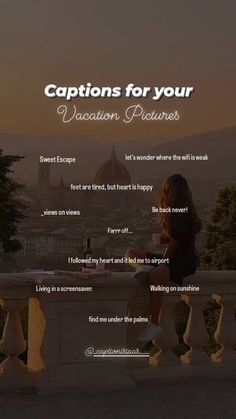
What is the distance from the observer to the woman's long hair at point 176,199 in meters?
5.79

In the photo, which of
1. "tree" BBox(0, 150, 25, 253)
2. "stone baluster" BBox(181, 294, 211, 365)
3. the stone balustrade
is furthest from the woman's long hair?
"tree" BBox(0, 150, 25, 253)

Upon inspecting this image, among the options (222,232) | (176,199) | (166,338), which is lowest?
(166,338)

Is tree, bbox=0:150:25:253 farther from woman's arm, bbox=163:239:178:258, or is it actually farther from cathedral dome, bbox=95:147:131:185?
woman's arm, bbox=163:239:178:258

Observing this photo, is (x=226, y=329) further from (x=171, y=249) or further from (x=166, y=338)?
(x=171, y=249)

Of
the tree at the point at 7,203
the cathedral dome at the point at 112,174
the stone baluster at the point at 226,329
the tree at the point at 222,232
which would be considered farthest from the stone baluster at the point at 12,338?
the tree at the point at 222,232

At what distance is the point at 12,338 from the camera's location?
5.83 meters

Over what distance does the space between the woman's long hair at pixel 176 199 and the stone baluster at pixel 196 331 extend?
64cm

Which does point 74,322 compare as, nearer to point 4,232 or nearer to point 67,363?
point 67,363

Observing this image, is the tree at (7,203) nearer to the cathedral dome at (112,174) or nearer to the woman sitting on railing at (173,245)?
the cathedral dome at (112,174)

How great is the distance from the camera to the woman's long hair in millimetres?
5793

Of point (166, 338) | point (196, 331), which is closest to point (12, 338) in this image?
point (166, 338)

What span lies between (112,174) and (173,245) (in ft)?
3.96

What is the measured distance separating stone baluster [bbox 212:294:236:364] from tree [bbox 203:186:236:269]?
27491 millimetres

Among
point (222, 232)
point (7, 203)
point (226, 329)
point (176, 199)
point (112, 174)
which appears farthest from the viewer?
point (222, 232)
